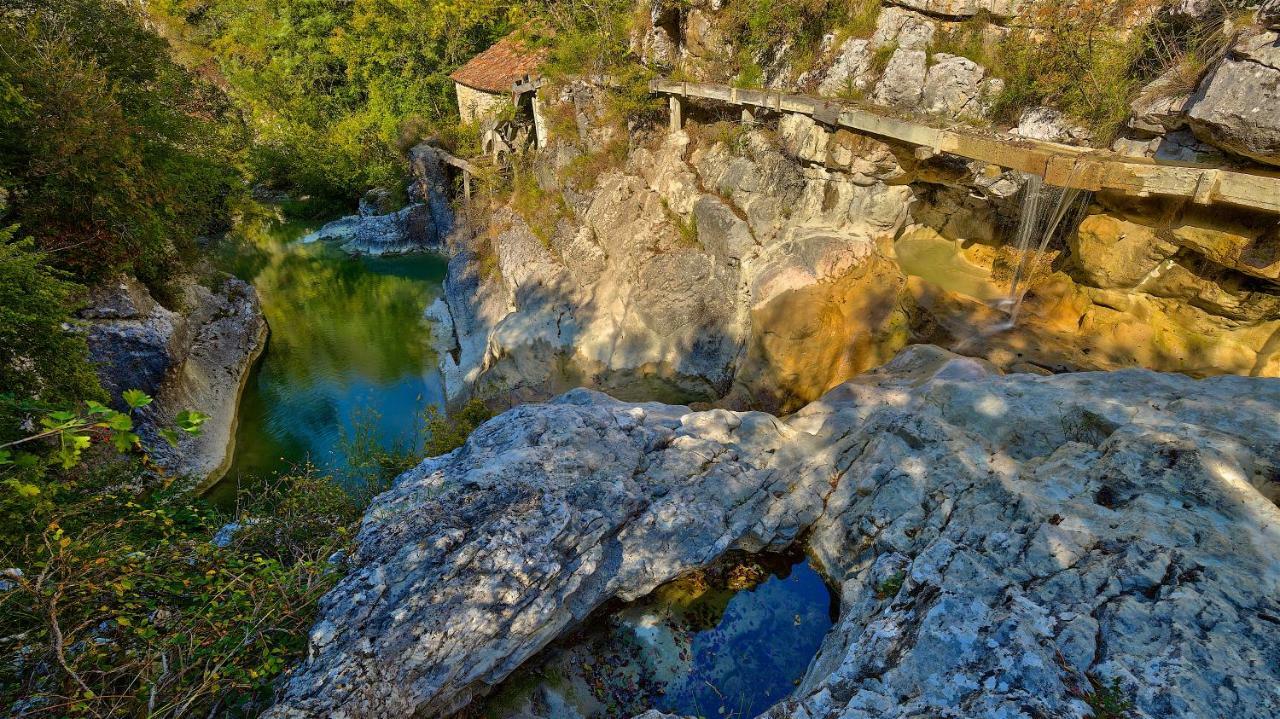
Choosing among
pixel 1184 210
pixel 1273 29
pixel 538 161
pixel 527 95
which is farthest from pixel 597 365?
pixel 527 95

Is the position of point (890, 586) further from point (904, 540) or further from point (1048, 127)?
point (1048, 127)

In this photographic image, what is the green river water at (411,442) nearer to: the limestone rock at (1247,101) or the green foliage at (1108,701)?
the green foliage at (1108,701)

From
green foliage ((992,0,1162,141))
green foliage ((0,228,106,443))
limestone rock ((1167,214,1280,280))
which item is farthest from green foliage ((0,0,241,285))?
limestone rock ((1167,214,1280,280))

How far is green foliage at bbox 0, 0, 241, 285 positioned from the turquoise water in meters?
4.74

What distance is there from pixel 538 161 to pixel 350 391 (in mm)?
10921

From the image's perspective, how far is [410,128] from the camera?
33.0 m

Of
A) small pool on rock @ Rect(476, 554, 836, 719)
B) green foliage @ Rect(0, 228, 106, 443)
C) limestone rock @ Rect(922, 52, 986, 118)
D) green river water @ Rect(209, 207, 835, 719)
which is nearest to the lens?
small pool on rock @ Rect(476, 554, 836, 719)

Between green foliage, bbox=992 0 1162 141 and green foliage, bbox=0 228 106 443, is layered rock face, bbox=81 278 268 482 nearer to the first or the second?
green foliage, bbox=0 228 106 443

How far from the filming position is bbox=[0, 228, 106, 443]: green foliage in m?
7.71

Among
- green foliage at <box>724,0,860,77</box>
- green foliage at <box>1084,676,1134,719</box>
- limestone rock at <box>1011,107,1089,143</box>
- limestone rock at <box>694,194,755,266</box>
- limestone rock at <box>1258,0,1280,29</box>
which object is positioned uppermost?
limestone rock at <box>1258,0,1280,29</box>

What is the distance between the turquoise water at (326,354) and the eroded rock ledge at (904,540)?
202 inches

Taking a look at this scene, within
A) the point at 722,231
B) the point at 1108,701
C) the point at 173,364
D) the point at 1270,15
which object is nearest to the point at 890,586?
the point at 1108,701

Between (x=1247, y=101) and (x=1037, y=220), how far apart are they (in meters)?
3.55

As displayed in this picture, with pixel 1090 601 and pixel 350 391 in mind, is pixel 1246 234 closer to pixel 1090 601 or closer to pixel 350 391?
pixel 1090 601
